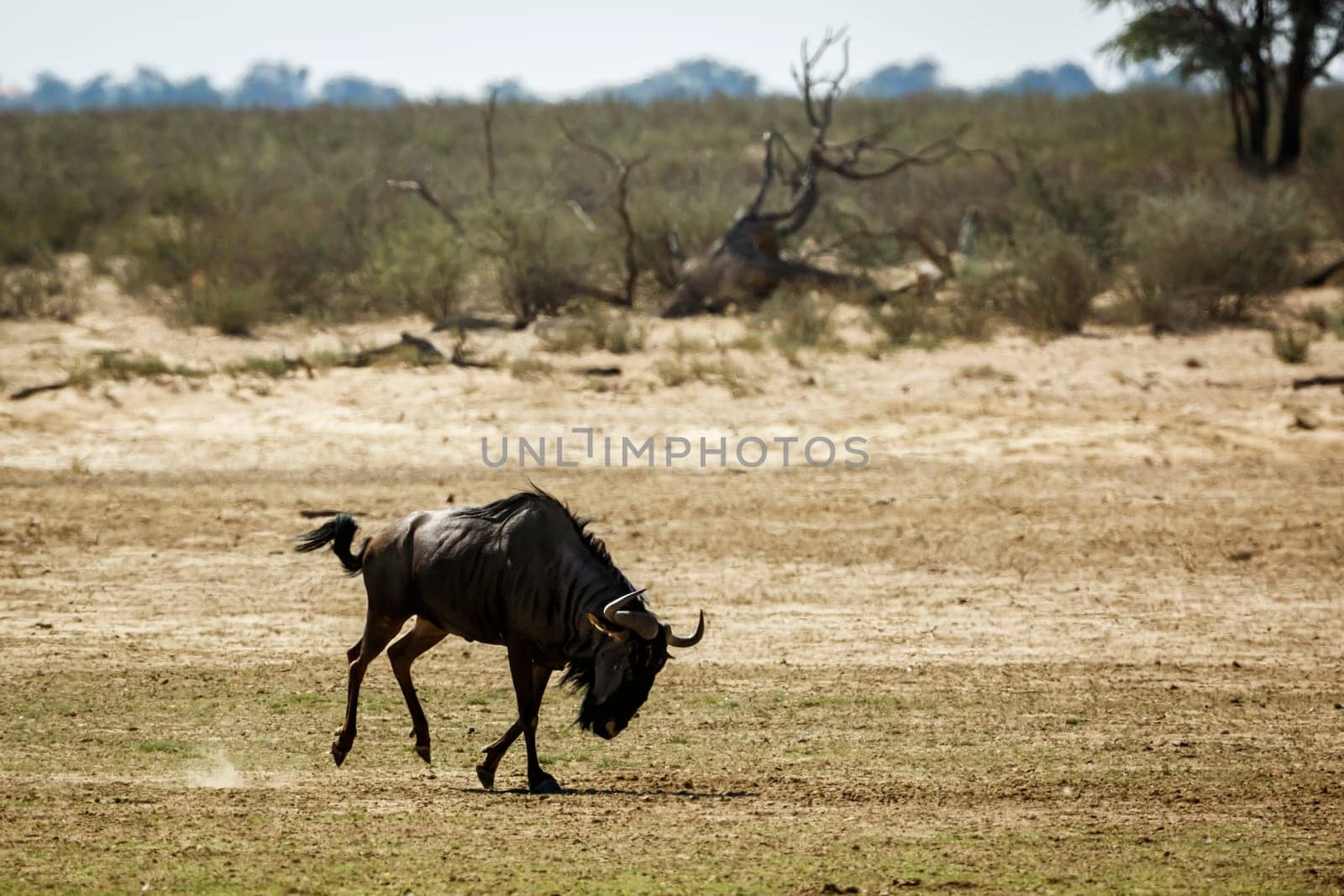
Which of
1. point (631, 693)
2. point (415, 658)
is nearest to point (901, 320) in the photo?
point (415, 658)

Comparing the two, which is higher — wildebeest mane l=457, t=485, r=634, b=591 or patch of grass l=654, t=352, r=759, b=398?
wildebeest mane l=457, t=485, r=634, b=591

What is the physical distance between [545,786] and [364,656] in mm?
1199

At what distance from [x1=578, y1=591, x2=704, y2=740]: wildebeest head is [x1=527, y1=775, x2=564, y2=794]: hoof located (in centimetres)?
52

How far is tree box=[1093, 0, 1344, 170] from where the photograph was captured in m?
33.3

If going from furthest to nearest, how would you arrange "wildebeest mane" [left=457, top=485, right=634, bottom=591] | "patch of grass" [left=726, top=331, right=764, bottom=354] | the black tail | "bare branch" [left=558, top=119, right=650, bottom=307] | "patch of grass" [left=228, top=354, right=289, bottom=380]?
1. "bare branch" [left=558, top=119, right=650, bottom=307]
2. "patch of grass" [left=726, top=331, right=764, bottom=354]
3. "patch of grass" [left=228, top=354, right=289, bottom=380]
4. the black tail
5. "wildebeest mane" [left=457, top=485, right=634, bottom=591]

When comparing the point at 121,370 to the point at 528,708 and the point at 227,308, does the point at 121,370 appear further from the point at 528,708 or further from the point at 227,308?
the point at 528,708

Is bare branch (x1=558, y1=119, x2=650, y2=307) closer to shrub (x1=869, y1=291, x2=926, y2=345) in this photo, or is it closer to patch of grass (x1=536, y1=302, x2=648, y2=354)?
patch of grass (x1=536, y1=302, x2=648, y2=354)

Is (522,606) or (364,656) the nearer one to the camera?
(522,606)

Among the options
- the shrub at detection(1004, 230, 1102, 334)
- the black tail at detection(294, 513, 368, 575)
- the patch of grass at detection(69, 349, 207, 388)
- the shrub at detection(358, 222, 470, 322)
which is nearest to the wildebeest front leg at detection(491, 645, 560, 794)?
the black tail at detection(294, 513, 368, 575)

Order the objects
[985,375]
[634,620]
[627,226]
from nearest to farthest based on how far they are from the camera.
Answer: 1. [634,620]
2. [985,375]
3. [627,226]

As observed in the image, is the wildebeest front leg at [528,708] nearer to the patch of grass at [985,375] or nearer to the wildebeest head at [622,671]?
the wildebeest head at [622,671]

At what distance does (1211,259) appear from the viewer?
22594mm

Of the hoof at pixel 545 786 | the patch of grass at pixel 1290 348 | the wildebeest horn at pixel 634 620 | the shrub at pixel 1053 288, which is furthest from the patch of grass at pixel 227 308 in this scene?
the wildebeest horn at pixel 634 620

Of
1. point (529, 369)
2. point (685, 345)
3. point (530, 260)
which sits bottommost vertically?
point (529, 369)
